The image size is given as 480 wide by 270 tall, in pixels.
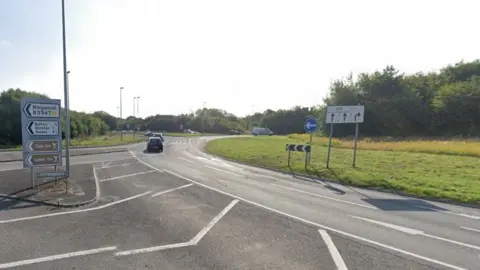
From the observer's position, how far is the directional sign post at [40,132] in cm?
985

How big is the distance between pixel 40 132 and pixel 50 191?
2.10 m

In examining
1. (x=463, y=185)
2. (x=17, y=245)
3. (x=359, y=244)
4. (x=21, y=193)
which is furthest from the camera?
(x=463, y=185)

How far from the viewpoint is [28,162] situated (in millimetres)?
9906

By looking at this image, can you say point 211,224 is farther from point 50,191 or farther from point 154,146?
point 154,146

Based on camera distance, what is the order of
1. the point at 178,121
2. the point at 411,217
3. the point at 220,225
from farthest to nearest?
the point at 178,121 < the point at 411,217 < the point at 220,225

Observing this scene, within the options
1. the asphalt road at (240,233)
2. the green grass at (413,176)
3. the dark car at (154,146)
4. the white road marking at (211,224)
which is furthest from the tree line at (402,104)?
the white road marking at (211,224)

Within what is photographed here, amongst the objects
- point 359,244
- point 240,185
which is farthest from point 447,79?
point 359,244

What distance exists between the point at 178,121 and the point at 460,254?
4499 inches

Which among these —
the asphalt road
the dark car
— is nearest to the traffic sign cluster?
the asphalt road

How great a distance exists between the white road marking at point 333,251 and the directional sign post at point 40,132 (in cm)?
920

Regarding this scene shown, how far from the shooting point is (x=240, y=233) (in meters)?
6.09

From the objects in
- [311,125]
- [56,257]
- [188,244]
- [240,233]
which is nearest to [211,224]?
[240,233]

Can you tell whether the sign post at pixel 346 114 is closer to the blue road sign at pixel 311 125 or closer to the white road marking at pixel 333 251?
the blue road sign at pixel 311 125

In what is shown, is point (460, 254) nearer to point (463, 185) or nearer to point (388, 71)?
point (463, 185)
